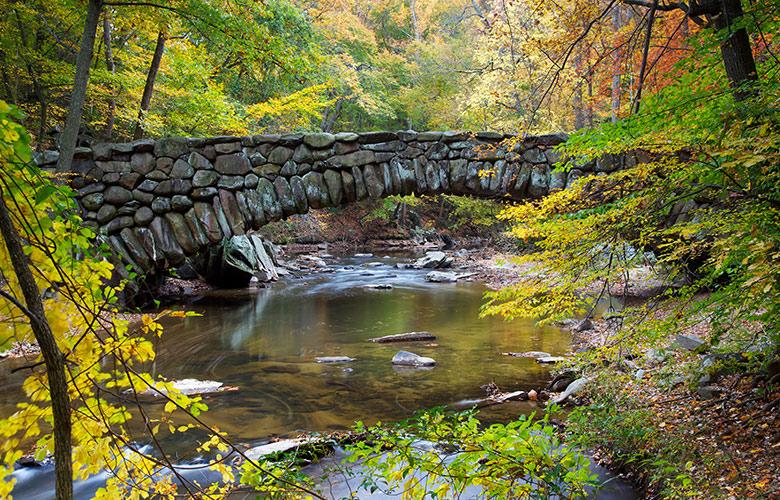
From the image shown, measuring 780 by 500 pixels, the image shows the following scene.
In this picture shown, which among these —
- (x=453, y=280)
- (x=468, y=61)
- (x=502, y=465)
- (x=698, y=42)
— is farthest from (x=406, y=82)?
(x=502, y=465)

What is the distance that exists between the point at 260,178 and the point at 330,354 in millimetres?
2728

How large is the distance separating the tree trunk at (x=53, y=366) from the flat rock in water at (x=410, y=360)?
5.11 m

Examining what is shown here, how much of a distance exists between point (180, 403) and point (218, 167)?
656 centimetres

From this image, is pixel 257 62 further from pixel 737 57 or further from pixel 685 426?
pixel 685 426

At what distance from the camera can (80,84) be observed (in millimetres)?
6203

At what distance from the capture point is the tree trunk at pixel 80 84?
6008mm

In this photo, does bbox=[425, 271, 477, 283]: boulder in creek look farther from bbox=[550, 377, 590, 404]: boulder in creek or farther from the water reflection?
bbox=[550, 377, 590, 404]: boulder in creek

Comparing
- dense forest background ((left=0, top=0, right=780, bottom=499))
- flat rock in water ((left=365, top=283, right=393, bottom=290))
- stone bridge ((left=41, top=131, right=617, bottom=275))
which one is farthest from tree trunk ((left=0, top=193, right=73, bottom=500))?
flat rock in water ((left=365, top=283, right=393, bottom=290))

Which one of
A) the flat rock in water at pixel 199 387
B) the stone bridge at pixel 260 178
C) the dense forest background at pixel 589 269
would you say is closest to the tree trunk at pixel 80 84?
the dense forest background at pixel 589 269

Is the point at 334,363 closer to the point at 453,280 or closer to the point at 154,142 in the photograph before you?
the point at 154,142

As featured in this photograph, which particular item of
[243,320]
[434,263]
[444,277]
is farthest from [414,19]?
[243,320]

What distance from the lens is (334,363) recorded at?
6.17 meters

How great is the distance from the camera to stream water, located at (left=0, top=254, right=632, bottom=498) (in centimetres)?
459

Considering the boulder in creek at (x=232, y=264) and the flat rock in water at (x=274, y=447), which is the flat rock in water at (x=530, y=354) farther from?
the boulder in creek at (x=232, y=264)
